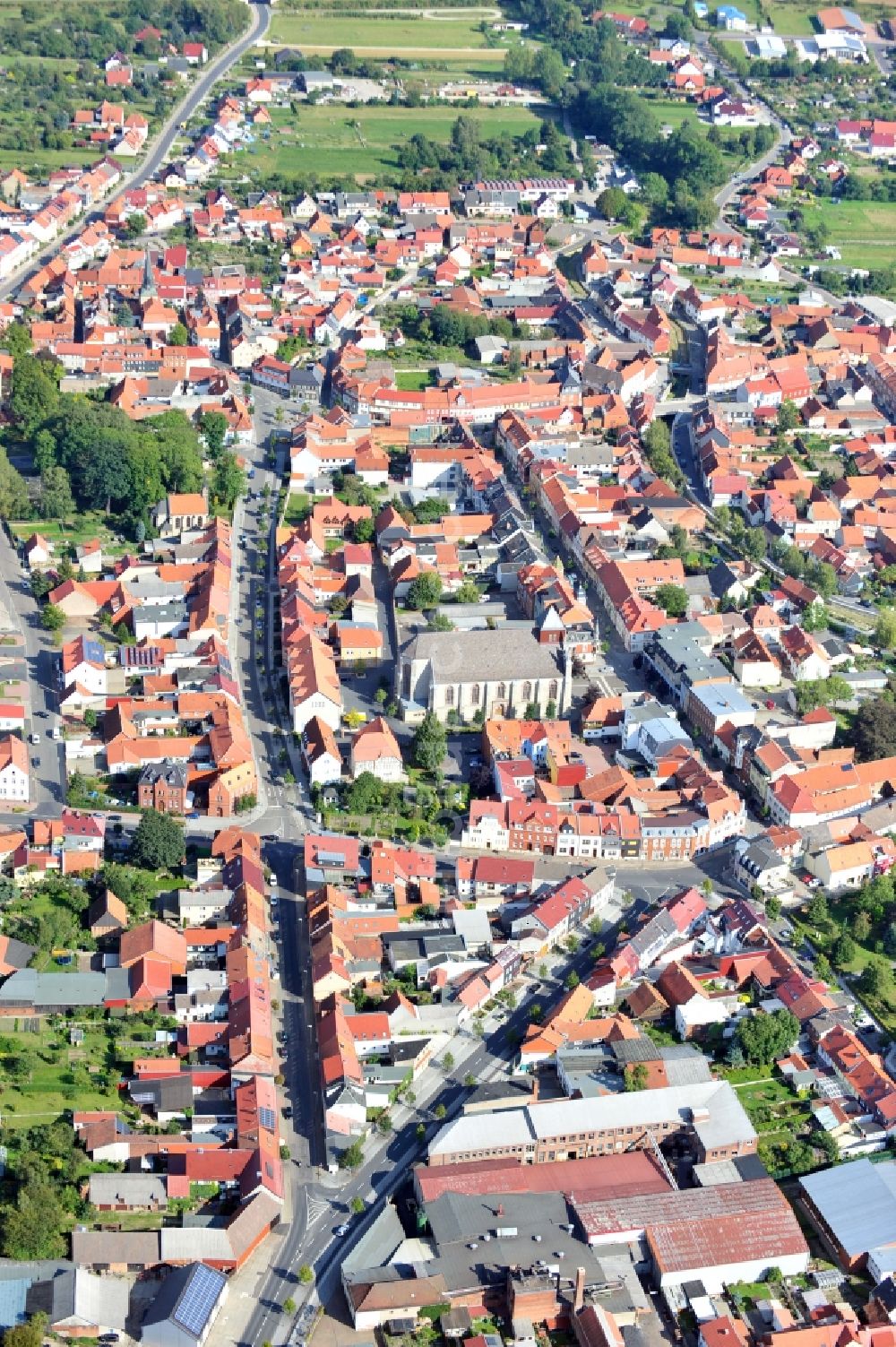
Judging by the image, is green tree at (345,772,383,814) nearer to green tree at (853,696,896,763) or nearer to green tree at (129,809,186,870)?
green tree at (129,809,186,870)

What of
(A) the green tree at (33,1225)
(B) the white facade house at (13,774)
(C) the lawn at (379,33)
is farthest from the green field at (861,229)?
(A) the green tree at (33,1225)

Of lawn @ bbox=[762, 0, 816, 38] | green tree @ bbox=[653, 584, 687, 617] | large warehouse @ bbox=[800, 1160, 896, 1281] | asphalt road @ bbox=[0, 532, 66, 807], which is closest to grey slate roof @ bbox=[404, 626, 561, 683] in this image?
green tree @ bbox=[653, 584, 687, 617]

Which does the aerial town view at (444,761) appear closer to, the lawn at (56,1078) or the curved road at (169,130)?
the lawn at (56,1078)

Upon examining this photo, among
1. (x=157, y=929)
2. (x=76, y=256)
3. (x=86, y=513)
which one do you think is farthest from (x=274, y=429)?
(x=157, y=929)

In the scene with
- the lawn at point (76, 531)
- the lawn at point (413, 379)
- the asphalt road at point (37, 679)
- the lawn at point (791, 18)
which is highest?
the lawn at point (791, 18)

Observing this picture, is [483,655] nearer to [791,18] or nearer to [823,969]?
[823,969]
